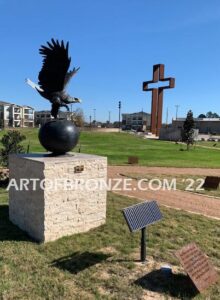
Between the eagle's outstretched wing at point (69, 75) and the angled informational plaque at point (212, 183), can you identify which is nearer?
the eagle's outstretched wing at point (69, 75)

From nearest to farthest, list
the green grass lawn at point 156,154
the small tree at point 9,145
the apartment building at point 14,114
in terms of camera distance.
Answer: the small tree at point 9,145
the green grass lawn at point 156,154
the apartment building at point 14,114

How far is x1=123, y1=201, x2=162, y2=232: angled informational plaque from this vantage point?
5750mm

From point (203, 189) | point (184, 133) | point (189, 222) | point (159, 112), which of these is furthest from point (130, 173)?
point (159, 112)

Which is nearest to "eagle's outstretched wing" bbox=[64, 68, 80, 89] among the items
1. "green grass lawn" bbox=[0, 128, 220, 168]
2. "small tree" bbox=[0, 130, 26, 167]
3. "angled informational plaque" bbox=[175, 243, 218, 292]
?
"angled informational plaque" bbox=[175, 243, 218, 292]

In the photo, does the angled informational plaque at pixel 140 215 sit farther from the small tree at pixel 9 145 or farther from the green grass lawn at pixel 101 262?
the small tree at pixel 9 145

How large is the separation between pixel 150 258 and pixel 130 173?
1055 cm

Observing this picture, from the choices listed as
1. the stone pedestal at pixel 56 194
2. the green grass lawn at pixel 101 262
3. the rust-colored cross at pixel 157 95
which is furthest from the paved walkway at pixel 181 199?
the rust-colored cross at pixel 157 95

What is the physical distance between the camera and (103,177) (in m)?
8.24

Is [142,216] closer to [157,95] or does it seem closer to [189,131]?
[189,131]

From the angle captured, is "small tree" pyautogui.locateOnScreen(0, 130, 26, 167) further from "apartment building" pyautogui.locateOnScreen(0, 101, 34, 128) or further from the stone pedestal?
"apartment building" pyautogui.locateOnScreen(0, 101, 34, 128)

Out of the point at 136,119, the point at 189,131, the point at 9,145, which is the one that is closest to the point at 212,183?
the point at 9,145

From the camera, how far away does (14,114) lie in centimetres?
13288

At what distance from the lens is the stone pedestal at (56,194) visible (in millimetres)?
7156

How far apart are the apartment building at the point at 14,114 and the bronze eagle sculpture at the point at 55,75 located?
121975 millimetres
